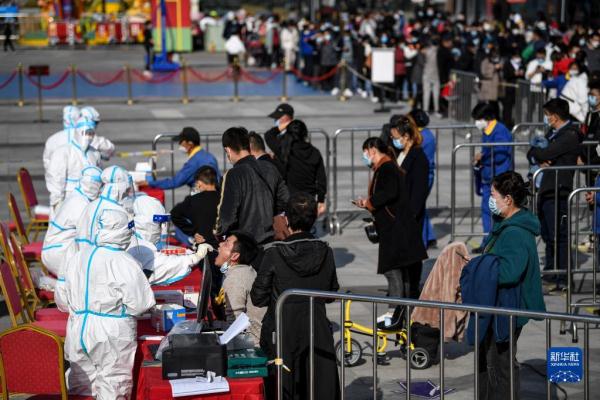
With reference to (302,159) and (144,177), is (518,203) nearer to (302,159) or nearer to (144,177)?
(302,159)

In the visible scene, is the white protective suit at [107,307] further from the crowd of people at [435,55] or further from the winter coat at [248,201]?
the crowd of people at [435,55]

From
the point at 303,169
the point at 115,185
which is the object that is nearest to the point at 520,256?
the point at 115,185

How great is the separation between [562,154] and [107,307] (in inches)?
240

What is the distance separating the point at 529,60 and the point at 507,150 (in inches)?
493

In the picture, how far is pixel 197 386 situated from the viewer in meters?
6.49

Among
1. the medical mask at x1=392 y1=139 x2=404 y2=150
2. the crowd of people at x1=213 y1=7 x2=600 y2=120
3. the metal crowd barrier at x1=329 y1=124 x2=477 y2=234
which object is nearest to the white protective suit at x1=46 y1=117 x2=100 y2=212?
the metal crowd barrier at x1=329 y1=124 x2=477 y2=234

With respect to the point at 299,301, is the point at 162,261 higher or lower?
lower

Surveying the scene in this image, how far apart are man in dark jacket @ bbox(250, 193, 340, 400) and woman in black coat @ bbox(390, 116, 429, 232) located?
4066 mm

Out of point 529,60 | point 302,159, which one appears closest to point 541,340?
point 302,159

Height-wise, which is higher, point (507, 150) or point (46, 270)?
point (507, 150)

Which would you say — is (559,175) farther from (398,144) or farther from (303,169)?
(303,169)

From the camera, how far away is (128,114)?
27.3 metres

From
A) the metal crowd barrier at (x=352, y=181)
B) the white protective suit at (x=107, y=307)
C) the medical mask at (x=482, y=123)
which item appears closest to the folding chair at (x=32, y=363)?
the white protective suit at (x=107, y=307)

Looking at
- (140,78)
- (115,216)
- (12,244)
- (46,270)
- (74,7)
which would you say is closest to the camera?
(115,216)
